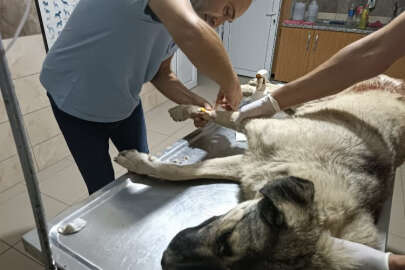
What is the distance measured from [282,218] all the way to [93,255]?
1.82 feet

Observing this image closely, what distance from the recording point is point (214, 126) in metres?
Result: 1.66

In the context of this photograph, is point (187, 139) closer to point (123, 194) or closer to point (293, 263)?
point (123, 194)

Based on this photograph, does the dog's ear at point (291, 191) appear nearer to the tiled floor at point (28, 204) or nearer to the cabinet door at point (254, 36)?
the tiled floor at point (28, 204)

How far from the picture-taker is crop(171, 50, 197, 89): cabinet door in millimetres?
4273

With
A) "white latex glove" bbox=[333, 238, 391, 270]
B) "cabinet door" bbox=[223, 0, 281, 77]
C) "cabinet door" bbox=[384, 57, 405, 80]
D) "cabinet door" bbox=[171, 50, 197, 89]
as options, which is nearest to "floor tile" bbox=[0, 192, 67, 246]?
"white latex glove" bbox=[333, 238, 391, 270]

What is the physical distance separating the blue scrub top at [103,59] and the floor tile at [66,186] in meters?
1.31

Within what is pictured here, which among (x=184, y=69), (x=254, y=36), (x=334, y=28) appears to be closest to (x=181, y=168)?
(x=184, y=69)

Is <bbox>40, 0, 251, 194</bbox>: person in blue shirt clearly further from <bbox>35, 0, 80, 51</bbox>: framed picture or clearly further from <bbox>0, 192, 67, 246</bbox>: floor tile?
<bbox>35, 0, 80, 51</bbox>: framed picture

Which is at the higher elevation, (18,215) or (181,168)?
(181,168)

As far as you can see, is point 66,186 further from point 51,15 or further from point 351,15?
point 351,15

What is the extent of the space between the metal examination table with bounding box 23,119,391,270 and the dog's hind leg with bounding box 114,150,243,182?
3cm

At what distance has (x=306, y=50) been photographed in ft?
15.8

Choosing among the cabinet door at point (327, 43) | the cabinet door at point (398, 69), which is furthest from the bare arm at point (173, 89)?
the cabinet door at point (398, 69)

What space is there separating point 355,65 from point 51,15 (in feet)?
7.60
